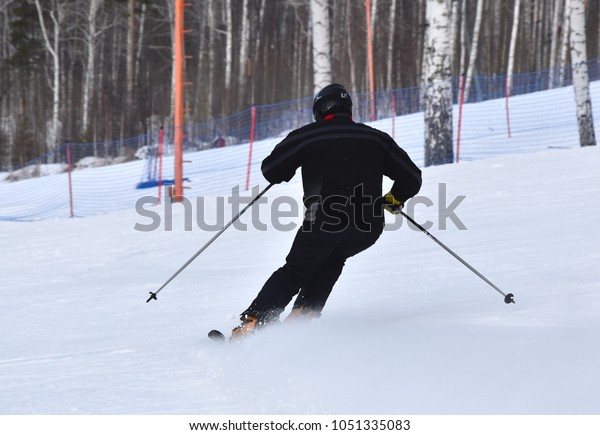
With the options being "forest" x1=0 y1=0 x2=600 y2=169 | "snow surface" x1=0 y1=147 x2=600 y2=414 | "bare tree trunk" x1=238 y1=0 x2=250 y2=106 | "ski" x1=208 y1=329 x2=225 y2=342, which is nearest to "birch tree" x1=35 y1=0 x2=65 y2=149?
"forest" x1=0 y1=0 x2=600 y2=169

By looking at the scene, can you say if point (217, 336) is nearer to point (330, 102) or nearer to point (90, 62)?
point (330, 102)

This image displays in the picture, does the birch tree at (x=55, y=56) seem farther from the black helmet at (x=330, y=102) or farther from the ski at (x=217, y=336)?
the black helmet at (x=330, y=102)

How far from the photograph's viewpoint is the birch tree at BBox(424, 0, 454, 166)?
438 inches

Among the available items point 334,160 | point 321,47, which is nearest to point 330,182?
point 334,160

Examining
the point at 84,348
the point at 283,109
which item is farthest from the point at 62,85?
the point at 84,348

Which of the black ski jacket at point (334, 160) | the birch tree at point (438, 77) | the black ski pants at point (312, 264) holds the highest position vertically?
the birch tree at point (438, 77)

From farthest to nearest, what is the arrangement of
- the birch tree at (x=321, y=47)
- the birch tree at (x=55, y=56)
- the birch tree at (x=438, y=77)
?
the birch tree at (x=55, y=56) → the birch tree at (x=321, y=47) → the birch tree at (x=438, y=77)

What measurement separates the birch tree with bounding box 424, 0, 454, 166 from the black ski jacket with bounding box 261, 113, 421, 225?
24.5ft

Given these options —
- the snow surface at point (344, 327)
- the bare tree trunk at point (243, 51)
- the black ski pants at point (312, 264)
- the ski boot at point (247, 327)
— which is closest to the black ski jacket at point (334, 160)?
the black ski pants at point (312, 264)

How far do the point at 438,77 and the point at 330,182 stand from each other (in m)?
7.78

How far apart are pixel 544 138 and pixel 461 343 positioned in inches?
503

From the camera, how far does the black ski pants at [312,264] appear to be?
3.87 m

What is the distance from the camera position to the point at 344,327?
4.12m

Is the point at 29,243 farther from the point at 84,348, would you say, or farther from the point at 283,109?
the point at 283,109
